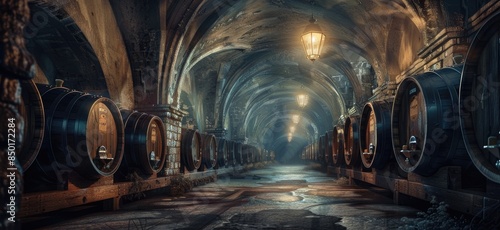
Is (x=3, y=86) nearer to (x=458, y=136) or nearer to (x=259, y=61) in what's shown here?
(x=458, y=136)

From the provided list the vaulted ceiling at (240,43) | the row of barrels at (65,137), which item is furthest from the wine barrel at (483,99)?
the row of barrels at (65,137)

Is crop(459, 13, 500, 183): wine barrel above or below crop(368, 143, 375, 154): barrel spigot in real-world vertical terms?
above

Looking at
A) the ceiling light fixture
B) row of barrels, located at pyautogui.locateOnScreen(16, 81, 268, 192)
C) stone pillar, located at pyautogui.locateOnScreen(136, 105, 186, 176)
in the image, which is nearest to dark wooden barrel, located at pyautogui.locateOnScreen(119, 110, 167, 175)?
row of barrels, located at pyautogui.locateOnScreen(16, 81, 268, 192)

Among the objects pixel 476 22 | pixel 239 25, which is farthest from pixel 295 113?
pixel 476 22

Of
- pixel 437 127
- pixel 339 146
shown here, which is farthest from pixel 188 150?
pixel 437 127

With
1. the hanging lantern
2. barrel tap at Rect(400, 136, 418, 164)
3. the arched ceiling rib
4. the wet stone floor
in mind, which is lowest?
the wet stone floor

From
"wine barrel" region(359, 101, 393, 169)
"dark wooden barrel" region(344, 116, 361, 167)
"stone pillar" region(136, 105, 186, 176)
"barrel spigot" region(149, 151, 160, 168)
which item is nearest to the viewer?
"wine barrel" region(359, 101, 393, 169)

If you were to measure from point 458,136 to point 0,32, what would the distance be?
12.7 feet

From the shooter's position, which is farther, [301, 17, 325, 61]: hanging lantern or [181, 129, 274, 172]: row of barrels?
[181, 129, 274, 172]: row of barrels

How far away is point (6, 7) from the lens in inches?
68.1

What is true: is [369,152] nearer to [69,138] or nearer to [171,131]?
[69,138]

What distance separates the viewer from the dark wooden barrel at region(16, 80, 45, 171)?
386 centimetres

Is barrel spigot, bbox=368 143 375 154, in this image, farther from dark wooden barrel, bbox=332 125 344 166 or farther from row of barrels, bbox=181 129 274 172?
row of barrels, bbox=181 129 274 172

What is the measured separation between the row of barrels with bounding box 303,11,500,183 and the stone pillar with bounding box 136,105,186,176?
4566 mm
